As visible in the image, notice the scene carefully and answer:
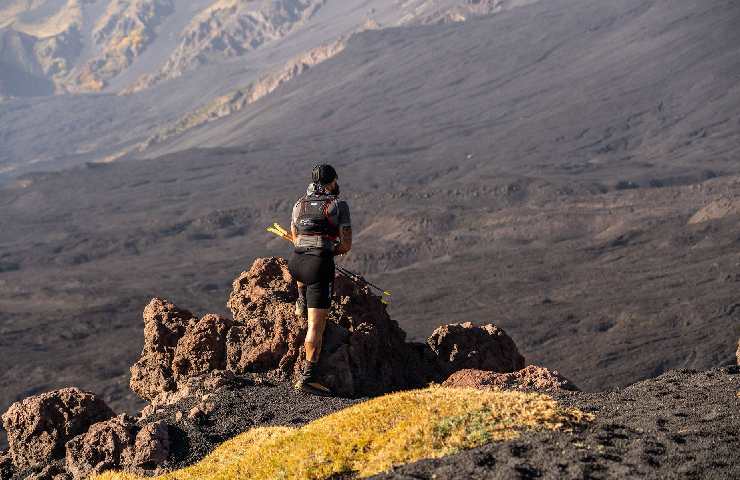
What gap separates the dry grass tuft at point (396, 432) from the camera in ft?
25.1

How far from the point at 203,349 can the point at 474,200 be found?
53.7 m

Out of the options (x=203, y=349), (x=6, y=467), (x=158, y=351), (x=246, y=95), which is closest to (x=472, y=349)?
(x=203, y=349)

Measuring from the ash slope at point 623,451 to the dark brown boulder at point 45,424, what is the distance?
575 centimetres

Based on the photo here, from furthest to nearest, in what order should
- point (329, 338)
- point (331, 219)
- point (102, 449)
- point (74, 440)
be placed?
1. point (329, 338)
2. point (74, 440)
3. point (102, 449)
4. point (331, 219)

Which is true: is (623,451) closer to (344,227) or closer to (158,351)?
(344,227)

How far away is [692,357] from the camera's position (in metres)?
31.0

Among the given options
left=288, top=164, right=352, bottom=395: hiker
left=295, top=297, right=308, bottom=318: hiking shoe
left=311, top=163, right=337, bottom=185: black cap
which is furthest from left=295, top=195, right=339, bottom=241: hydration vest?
left=295, top=297, right=308, bottom=318: hiking shoe

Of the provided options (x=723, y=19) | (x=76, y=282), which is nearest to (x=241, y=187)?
(x=76, y=282)

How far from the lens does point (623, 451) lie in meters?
7.13

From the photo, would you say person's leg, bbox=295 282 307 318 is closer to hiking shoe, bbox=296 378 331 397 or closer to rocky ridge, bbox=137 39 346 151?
hiking shoe, bbox=296 378 331 397

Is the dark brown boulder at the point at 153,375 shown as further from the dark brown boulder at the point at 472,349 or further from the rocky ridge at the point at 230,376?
the dark brown boulder at the point at 472,349

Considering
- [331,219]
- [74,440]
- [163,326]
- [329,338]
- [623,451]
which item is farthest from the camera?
[163,326]

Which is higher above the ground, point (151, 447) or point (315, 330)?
point (315, 330)

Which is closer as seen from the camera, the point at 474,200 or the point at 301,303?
the point at 301,303
